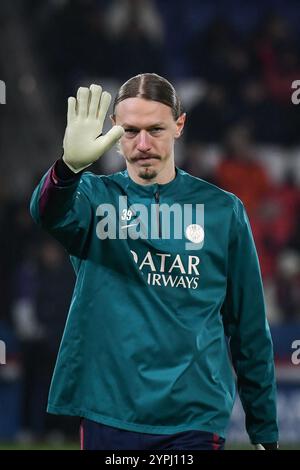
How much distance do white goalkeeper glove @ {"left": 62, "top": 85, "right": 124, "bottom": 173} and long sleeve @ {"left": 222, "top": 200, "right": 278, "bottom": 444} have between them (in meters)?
0.61

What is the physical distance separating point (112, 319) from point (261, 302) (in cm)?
61

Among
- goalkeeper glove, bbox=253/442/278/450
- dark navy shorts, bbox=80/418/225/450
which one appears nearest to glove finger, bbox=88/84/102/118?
dark navy shorts, bbox=80/418/225/450

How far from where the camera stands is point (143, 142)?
373cm

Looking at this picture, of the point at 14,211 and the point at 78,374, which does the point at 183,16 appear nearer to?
the point at 14,211

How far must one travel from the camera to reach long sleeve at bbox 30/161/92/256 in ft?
11.7

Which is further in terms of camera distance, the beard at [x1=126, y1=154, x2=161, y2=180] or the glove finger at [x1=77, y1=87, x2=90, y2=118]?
the beard at [x1=126, y1=154, x2=161, y2=180]

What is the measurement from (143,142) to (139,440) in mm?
995

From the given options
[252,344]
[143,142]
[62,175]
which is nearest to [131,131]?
[143,142]

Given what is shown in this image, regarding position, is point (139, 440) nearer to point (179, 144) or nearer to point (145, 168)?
point (145, 168)

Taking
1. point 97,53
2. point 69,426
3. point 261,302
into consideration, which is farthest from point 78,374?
point 97,53

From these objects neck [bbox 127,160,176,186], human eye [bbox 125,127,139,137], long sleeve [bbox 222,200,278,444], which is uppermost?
human eye [bbox 125,127,139,137]

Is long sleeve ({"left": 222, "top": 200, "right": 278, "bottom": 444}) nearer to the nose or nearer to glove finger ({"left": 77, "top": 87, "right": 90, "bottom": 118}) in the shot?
the nose

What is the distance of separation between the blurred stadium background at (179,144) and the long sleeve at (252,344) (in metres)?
4.58
